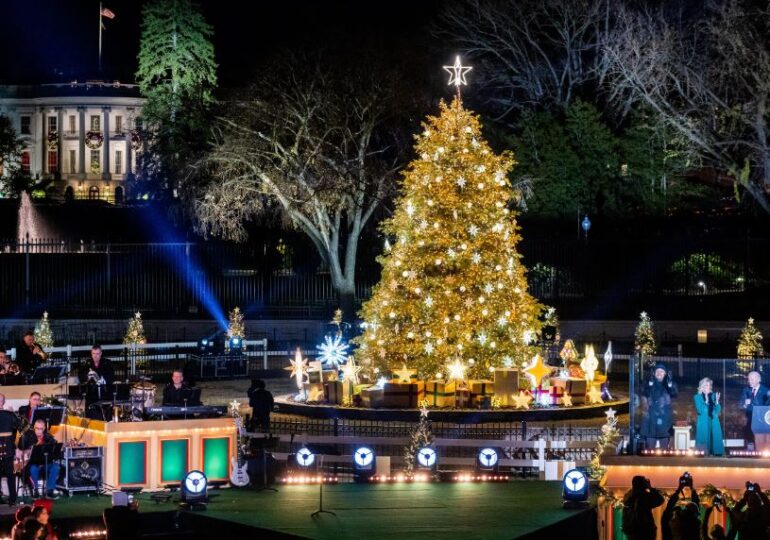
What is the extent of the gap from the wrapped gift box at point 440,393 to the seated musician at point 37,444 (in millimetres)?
10303

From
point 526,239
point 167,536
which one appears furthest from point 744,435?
point 526,239

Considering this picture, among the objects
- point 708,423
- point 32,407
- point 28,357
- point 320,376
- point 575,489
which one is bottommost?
point 575,489

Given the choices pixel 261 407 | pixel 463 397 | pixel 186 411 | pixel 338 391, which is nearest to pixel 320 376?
pixel 338 391

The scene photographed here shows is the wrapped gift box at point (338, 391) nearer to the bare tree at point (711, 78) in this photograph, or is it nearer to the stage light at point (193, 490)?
the stage light at point (193, 490)

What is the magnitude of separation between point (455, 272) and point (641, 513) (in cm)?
1438

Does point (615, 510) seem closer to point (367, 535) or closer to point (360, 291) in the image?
point (367, 535)

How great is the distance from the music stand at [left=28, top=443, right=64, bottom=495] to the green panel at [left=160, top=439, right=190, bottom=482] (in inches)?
59.8

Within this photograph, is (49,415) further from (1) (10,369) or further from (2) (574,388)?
(2) (574,388)

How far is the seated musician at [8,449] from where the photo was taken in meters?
19.3

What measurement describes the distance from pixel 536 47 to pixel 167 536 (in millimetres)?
45763

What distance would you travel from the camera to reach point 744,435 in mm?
22609

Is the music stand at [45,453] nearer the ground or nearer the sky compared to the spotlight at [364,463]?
nearer the sky

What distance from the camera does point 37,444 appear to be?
65.9ft

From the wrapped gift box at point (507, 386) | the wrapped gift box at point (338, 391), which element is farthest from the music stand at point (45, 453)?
the wrapped gift box at point (507, 386)
